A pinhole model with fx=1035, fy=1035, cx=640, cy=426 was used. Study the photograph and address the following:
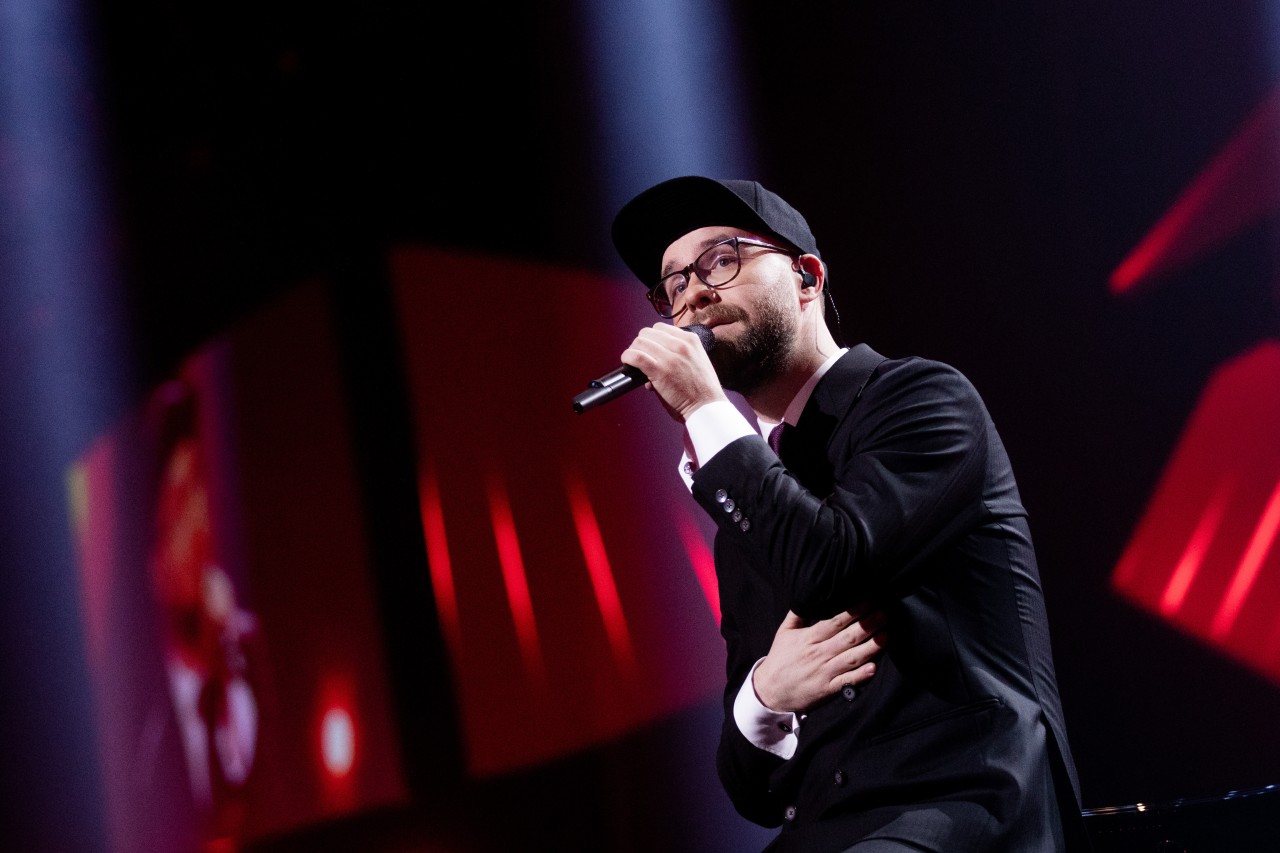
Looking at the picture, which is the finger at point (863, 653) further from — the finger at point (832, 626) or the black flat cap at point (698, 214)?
the black flat cap at point (698, 214)

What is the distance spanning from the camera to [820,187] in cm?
310

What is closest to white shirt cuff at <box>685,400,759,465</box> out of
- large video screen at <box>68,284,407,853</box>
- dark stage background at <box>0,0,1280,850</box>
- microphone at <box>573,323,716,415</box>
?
microphone at <box>573,323,716,415</box>

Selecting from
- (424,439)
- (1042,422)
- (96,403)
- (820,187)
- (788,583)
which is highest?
(820,187)

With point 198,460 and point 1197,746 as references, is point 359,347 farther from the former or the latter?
point 1197,746

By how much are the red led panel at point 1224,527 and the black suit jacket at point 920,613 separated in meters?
1.40

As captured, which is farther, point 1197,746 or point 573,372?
point 573,372

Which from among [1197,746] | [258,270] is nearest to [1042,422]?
[1197,746]

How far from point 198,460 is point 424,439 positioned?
2.23 feet

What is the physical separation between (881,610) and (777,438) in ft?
1.27

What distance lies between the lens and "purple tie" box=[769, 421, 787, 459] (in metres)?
1.65

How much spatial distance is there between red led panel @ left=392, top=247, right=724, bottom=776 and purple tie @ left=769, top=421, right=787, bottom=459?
1.38m

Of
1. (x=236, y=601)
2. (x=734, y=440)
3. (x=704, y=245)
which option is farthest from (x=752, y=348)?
(x=236, y=601)

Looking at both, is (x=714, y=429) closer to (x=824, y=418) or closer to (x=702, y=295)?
(x=824, y=418)

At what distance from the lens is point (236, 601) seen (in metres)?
3.02
